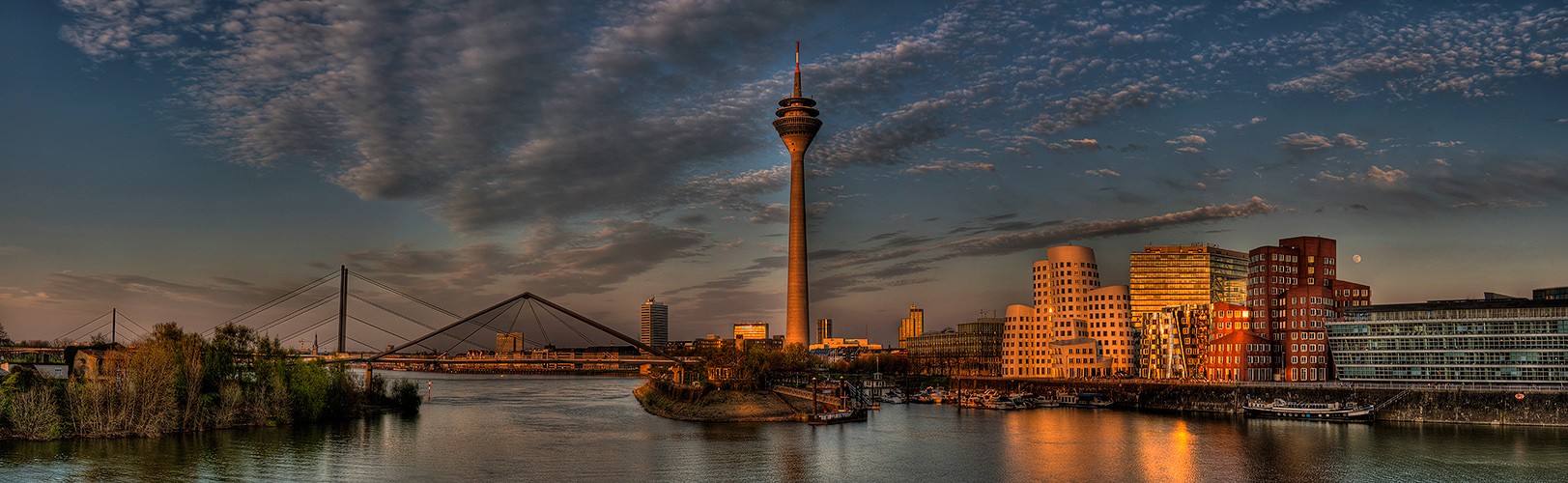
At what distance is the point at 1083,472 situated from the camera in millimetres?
50531

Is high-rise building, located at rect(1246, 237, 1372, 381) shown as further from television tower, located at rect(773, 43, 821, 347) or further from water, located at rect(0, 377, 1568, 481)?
television tower, located at rect(773, 43, 821, 347)

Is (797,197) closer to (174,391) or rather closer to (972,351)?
(972,351)

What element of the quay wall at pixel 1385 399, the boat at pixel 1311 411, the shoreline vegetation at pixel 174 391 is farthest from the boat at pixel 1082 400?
the shoreline vegetation at pixel 174 391

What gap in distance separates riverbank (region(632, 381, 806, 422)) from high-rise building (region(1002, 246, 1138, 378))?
58.6m

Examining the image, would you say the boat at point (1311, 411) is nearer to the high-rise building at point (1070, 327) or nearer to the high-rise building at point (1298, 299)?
the high-rise building at point (1298, 299)

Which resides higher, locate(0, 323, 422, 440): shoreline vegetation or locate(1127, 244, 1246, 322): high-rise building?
locate(1127, 244, 1246, 322): high-rise building

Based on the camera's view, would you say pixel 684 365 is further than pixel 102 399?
Yes

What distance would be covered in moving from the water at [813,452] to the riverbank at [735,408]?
3167 millimetres

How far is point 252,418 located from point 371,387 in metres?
25.8

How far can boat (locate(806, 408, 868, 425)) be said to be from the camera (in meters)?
77.8

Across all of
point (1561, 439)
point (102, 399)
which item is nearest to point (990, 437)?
point (1561, 439)

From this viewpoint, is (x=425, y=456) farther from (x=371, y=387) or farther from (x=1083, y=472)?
(x=371, y=387)

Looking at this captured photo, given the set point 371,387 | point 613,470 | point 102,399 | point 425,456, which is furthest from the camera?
point 371,387

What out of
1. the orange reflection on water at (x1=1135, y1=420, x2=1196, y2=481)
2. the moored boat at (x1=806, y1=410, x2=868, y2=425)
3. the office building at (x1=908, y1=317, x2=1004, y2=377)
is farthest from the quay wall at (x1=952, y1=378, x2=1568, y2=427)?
the office building at (x1=908, y1=317, x2=1004, y2=377)
